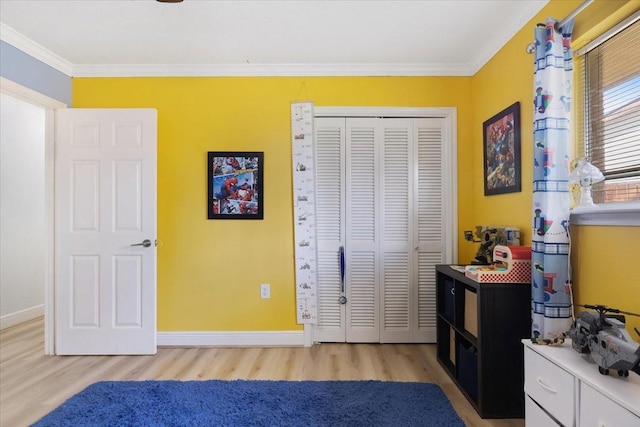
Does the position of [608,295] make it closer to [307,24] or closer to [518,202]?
[518,202]

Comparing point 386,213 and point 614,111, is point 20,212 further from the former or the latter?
point 614,111

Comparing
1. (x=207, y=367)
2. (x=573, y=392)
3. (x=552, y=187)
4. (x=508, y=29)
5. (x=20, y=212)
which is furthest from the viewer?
(x=20, y=212)

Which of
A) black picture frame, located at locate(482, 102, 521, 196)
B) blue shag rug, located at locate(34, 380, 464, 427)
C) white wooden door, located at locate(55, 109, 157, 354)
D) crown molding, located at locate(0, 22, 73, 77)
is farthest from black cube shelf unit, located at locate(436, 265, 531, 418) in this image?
crown molding, located at locate(0, 22, 73, 77)

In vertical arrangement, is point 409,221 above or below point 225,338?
above

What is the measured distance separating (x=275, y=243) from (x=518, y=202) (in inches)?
73.6

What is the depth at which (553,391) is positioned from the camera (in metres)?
1.24

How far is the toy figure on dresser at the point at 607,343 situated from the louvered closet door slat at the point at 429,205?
143cm

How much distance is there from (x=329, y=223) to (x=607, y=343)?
1.93m

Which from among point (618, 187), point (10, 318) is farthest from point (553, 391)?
point (10, 318)

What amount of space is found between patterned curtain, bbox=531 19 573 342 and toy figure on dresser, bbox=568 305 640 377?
0.80ft

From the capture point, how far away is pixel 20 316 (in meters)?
3.39

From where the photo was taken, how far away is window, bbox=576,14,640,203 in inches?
52.1

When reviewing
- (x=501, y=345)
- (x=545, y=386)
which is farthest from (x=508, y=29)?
(x=545, y=386)

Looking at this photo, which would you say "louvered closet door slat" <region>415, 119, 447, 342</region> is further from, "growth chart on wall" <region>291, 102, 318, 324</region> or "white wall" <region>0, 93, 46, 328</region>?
"white wall" <region>0, 93, 46, 328</region>
